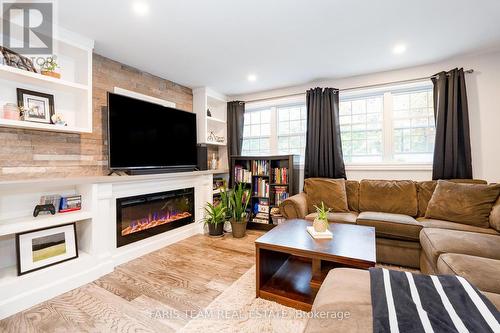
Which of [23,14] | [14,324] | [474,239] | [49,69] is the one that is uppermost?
[23,14]

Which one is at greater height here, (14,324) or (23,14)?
(23,14)

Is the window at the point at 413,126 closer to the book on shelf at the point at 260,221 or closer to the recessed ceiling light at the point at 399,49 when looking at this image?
the recessed ceiling light at the point at 399,49

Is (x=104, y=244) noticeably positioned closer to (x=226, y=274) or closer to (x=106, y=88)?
(x=226, y=274)

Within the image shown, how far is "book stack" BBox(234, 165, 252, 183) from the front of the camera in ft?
12.8

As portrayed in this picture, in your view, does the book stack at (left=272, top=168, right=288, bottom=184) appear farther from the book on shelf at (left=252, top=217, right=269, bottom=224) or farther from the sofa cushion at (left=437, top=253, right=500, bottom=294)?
the sofa cushion at (left=437, top=253, right=500, bottom=294)

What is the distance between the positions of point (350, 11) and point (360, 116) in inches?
73.9

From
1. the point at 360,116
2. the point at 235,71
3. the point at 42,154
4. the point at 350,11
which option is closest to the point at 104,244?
the point at 42,154

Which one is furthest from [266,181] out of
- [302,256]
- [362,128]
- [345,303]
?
[345,303]

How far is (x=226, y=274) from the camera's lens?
89.4 inches

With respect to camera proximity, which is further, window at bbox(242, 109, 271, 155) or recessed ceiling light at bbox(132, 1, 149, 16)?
window at bbox(242, 109, 271, 155)

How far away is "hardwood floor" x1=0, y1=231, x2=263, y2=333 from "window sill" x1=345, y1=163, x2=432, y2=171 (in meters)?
1.95

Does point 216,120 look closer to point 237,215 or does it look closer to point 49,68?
point 237,215

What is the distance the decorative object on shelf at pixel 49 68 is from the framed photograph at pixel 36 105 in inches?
8.1

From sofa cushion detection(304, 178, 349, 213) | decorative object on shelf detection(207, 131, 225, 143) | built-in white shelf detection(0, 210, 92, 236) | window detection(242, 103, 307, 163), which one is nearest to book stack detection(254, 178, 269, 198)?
window detection(242, 103, 307, 163)
